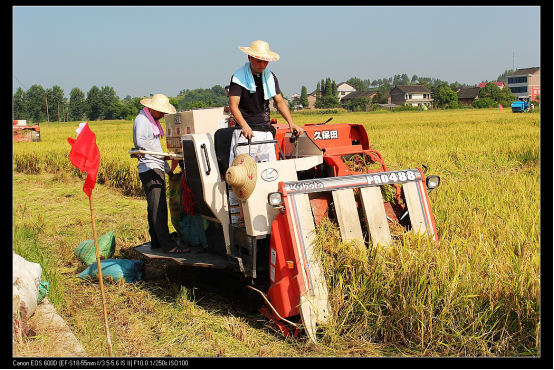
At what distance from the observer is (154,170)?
5.47 m

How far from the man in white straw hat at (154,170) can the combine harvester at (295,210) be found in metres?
0.27

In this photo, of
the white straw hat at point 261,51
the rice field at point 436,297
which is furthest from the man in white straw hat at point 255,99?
the rice field at point 436,297

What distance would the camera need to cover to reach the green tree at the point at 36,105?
80.1 metres

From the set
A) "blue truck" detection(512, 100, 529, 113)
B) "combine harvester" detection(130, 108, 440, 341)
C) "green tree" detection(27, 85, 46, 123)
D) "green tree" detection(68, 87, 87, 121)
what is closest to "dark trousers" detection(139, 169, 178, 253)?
"combine harvester" detection(130, 108, 440, 341)

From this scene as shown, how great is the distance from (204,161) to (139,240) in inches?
123

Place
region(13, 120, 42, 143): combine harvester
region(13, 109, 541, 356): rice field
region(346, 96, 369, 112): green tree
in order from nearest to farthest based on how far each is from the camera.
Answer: region(13, 109, 541, 356): rice field
region(13, 120, 42, 143): combine harvester
region(346, 96, 369, 112): green tree

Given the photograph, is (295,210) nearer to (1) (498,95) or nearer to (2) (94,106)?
(1) (498,95)

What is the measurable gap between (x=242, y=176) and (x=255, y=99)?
3.96ft

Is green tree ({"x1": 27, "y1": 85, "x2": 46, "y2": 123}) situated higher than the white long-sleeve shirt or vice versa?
green tree ({"x1": 27, "y1": 85, "x2": 46, "y2": 123})

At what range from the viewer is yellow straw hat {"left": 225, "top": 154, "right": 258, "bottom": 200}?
157 inches

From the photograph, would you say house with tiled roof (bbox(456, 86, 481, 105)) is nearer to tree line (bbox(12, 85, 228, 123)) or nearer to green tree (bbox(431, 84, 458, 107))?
green tree (bbox(431, 84, 458, 107))

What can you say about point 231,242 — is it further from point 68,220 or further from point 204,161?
point 68,220

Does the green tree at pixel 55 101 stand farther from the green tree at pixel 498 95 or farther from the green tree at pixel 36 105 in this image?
the green tree at pixel 498 95

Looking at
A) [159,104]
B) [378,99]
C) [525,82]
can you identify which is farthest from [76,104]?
[159,104]
